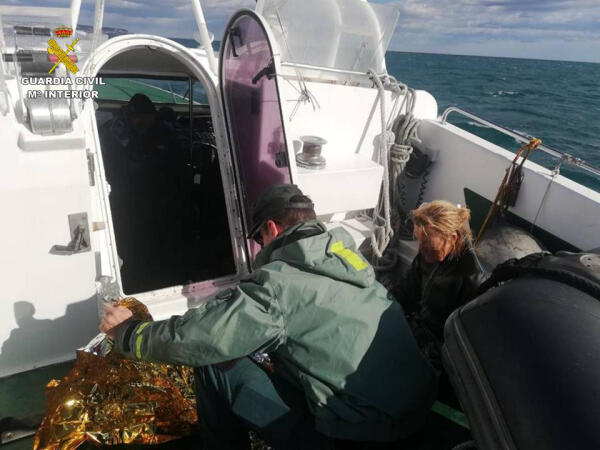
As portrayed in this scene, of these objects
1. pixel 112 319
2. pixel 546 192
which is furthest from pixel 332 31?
pixel 112 319

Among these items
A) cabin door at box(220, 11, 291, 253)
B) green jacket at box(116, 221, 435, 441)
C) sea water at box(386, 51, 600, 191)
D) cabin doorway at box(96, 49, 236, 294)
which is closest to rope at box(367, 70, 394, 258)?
cabin door at box(220, 11, 291, 253)

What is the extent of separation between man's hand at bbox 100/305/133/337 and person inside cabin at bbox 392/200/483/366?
4.84 feet

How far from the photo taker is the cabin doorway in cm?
376

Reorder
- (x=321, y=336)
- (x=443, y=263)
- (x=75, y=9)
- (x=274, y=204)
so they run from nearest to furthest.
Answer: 1. (x=321, y=336)
2. (x=274, y=204)
3. (x=443, y=263)
4. (x=75, y=9)

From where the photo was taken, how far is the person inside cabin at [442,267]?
227 centimetres

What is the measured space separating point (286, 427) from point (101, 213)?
1551 millimetres

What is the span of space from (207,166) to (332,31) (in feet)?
5.67

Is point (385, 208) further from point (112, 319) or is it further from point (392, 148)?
point (112, 319)

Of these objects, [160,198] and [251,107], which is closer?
[251,107]

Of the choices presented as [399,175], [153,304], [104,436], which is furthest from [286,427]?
[399,175]

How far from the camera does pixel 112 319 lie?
184 centimetres

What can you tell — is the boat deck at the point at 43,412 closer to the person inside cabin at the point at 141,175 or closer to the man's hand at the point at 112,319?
the man's hand at the point at 112,319

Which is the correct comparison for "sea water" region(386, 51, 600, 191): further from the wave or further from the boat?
the boat

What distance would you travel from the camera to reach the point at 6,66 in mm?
2494
